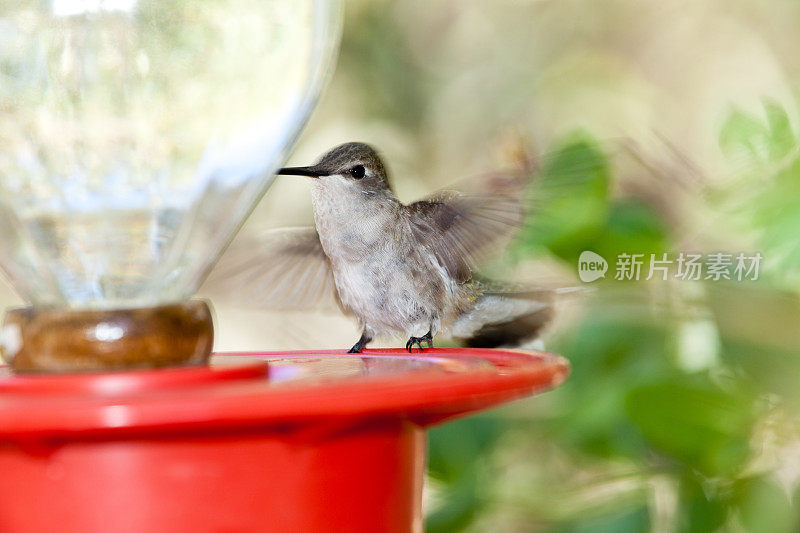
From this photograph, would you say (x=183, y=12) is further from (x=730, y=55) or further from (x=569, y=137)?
(x=730, y=55)

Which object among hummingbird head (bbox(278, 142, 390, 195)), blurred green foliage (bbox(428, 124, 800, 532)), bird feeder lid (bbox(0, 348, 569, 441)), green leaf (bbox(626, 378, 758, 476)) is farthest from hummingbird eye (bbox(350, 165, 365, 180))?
bird feeder lid (bbox(0, 348, 569, 441))

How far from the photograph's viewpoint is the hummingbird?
3.86ft

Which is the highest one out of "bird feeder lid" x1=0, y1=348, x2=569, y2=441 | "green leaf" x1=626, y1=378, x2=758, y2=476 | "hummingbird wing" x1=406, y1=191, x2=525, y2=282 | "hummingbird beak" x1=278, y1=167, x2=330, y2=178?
"hummingbird beak" x1=278, y1=167, x2=330, y2=178

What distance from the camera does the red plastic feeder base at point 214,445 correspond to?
0.45m

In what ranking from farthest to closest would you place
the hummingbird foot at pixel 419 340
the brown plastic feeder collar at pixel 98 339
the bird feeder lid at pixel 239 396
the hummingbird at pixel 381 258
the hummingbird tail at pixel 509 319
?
1. the hummingbird tail at pixel 509 319
2. the hummingbird at pixel 381 258
3. the hummingbird foot at pixel 419 340
4. the brown plastic feeder collar at pixel 98 339
5. the bird feeder lid at pixel 239 396

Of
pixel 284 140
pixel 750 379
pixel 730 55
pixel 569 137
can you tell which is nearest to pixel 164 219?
pixel 284 140

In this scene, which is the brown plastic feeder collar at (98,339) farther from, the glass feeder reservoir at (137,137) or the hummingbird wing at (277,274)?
the hummingbird wing at (277,274)

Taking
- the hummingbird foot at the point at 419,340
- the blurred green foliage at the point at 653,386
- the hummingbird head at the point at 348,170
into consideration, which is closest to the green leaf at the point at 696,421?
the blurred green foliage at the point at 653,386

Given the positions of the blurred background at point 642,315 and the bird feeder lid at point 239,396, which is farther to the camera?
the blurred background at point 642,315

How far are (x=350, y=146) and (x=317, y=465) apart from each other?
2.59 ft

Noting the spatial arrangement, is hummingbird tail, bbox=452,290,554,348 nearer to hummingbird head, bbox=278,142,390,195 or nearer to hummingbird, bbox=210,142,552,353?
hummingbird, bbox=210,142,552,353

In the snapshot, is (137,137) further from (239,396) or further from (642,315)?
(642,315)

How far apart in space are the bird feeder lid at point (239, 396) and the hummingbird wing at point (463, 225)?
505 mm

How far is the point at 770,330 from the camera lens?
1.18 meters
